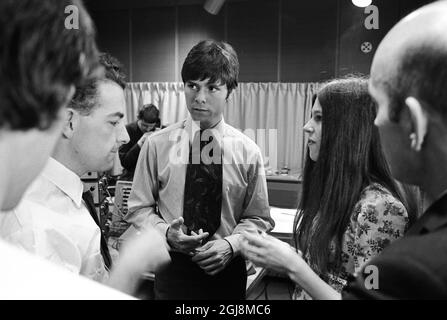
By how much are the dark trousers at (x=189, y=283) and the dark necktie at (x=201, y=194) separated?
127 mm

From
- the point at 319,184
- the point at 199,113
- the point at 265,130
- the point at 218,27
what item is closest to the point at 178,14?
the point at 218,27

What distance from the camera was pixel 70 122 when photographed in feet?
2.98

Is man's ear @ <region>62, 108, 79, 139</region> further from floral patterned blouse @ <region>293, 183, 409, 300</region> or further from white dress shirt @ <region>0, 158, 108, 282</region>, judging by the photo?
floral patterned blouse @ <region>293, 183, 409, 300</region>

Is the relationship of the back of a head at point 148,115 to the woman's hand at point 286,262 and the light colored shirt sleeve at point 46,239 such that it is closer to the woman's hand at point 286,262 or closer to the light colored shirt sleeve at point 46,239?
the light colored shirt sleeve at point 46,239

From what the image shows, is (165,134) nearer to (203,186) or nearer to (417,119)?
(203,186)

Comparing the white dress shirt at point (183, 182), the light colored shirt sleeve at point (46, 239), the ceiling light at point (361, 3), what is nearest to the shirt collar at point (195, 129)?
the white dress shirt at point (183, 182)

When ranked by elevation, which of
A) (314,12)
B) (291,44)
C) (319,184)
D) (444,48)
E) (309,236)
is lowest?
(309,236)

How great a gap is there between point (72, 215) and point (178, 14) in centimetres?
379

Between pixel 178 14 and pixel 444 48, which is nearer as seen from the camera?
pixel 444 48

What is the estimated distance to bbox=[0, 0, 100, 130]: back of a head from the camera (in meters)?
0.31

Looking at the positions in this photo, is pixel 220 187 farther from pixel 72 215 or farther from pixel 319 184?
pixel 72 215

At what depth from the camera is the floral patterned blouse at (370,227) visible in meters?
0.81

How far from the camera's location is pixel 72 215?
859mm

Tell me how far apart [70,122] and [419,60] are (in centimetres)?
79
